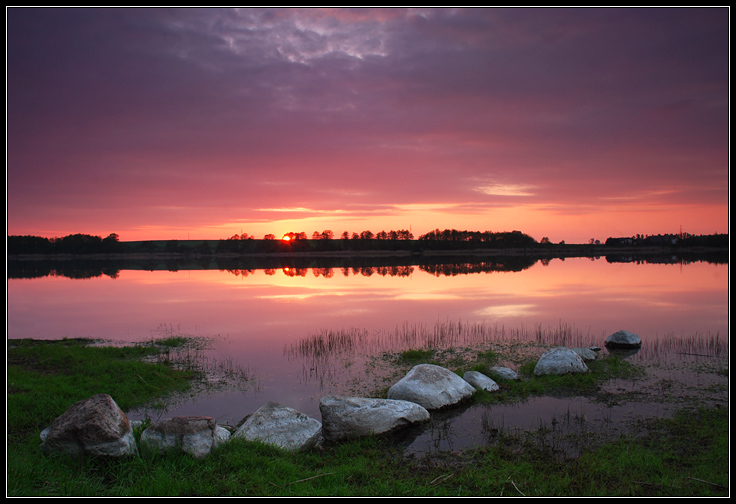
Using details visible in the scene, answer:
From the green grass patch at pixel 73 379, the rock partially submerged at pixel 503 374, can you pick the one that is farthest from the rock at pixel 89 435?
the rock partially submerged at pixel 503 374

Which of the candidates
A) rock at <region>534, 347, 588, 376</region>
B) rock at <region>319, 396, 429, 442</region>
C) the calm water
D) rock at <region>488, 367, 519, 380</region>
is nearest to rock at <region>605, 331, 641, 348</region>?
the calm water

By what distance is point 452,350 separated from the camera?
15.1m

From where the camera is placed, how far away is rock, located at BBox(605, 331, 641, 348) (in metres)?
14.7

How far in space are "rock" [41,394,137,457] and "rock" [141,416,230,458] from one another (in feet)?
1.05

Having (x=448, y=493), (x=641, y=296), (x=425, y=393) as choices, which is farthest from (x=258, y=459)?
(x=641, y=296)

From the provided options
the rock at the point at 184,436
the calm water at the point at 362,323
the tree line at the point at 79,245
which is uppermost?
the tree line at the point at 79,245

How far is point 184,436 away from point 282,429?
5.27 feet

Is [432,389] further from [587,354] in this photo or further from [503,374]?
[587,354]

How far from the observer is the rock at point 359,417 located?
769 cm

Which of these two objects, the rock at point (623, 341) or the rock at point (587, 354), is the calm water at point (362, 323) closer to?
the rock at point (623, 341)

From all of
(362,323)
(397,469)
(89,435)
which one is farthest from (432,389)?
(362,323)

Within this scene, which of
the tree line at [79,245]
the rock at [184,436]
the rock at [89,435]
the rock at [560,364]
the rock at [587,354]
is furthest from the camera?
the tree line at [79,245]

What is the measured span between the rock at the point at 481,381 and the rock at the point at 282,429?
4.35 metres

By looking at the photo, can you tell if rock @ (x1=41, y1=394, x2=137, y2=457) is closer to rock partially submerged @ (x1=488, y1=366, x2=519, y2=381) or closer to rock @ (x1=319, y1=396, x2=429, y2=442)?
rock @ (x1=319, y1=396, x2=429, y2=442)
